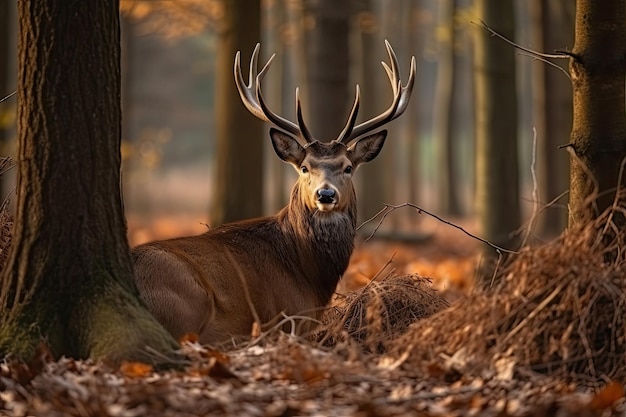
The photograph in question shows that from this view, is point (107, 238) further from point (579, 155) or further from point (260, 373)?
point (579, 155)

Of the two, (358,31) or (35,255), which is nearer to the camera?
(35,255)

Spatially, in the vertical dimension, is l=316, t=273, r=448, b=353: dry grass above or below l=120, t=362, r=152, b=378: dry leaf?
below

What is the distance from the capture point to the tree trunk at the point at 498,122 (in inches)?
492

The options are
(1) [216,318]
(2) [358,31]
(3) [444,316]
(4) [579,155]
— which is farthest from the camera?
(2) [358,31]

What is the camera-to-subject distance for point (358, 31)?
2264 centimetres

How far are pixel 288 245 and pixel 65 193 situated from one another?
275 centimetres

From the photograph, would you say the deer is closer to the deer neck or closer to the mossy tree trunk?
the deer neck


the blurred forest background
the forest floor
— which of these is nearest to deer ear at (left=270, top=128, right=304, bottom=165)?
the blurred forest background

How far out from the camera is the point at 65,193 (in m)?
6.38

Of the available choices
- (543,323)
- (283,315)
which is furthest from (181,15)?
(543,323)

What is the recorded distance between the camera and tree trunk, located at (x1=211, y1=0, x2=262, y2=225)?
1341 cm

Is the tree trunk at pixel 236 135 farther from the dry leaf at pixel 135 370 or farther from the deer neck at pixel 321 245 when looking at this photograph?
the dry leaf at pixel 135 370

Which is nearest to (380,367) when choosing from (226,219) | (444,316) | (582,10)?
(444,316)

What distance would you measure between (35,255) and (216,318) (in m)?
1.79
